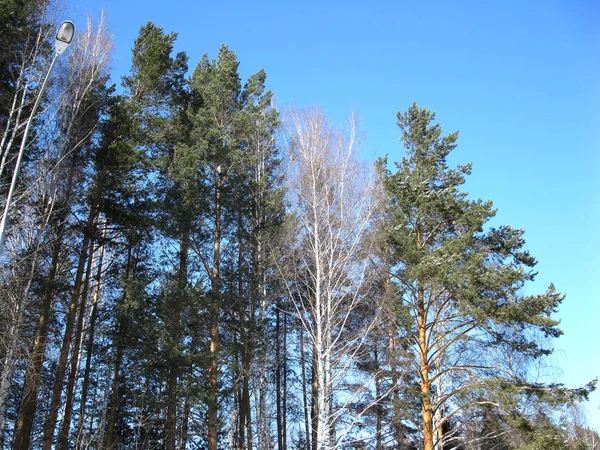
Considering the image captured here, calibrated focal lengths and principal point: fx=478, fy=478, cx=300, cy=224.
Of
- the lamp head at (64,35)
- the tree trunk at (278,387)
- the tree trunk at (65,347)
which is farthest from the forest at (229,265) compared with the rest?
the lamp head at (64,35)

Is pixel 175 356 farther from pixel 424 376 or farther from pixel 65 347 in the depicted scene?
pixel 424 376

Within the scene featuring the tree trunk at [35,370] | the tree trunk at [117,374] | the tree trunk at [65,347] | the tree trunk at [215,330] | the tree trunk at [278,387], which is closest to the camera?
the tree trunk at [35,370]

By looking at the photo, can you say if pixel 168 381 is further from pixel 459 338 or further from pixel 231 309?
pixel 459 338

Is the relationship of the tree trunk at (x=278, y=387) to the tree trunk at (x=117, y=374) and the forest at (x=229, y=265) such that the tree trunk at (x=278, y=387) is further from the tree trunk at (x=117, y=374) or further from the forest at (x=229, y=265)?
the tree trunk at (x=117, y=374)

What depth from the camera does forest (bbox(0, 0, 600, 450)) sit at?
43.1ft

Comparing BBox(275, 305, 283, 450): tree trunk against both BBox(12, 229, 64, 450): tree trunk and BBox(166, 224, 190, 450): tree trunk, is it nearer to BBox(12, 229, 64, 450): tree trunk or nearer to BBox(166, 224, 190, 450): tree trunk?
BBox(166, 224, 190, 450): tree trunk

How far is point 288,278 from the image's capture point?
15570mm

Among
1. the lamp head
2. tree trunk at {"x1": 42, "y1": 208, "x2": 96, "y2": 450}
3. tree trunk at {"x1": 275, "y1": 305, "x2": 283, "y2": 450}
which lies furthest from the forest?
the lamp head

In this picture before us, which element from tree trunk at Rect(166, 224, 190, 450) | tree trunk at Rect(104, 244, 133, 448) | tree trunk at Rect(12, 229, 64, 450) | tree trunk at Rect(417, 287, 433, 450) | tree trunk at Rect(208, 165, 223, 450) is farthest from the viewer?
tree trunk at Rect(104, 244, 133, 448)

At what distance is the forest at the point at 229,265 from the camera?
43.1ft

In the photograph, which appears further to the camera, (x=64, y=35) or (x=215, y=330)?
(x=215, y=330)

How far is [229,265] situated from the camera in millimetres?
16344

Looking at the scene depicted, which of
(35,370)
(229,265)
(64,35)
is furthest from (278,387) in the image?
(64,35)

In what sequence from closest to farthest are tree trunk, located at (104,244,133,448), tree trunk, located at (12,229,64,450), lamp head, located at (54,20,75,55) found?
lamp head, located at (54,20,75,55) < tree trunk, located at (12,229,64,450) < tree trunk, located at (104,244,133,448)
